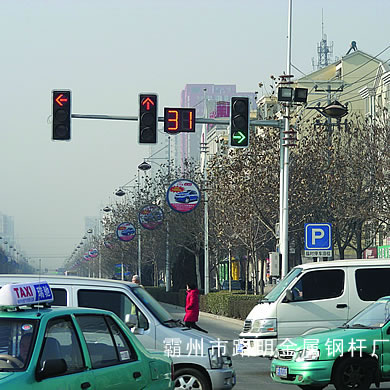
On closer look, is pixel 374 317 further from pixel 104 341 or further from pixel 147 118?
pixel 147 118

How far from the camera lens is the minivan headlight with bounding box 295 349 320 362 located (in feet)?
44.1

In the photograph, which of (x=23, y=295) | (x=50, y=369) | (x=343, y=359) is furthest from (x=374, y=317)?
(x=50, y=369)

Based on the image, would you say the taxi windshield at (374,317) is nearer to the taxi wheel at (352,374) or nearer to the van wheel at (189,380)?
the taxi wheel at (352,374)

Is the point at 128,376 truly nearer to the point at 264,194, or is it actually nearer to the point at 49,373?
the point at 49,373

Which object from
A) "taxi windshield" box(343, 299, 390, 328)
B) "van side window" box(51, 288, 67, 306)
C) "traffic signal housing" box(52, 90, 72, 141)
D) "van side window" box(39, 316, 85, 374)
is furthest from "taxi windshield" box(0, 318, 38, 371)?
"traffic signal housing" box(52, 90, 72, 141)

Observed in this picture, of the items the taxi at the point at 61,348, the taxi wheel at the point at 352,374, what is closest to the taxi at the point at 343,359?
the taxi wheel at the point at 352,374

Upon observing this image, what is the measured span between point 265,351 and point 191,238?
150 feet

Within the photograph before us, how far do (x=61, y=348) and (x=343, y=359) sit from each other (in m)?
6.65

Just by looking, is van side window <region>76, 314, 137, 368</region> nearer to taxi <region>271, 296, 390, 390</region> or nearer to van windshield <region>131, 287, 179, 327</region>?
van windshield <region>131, 287, 179, 327</region>

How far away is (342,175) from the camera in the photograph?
4534cm

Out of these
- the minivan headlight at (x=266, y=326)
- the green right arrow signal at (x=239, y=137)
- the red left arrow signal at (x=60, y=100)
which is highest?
the red left arrow signal at (x=60, y=100)

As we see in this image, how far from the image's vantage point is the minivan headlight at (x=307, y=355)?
→ 529 inches

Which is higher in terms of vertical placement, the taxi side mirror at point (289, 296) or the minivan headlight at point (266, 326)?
the taxi side mirror at point (289, 296)

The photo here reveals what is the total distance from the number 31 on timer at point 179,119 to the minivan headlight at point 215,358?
11421 millimetres
